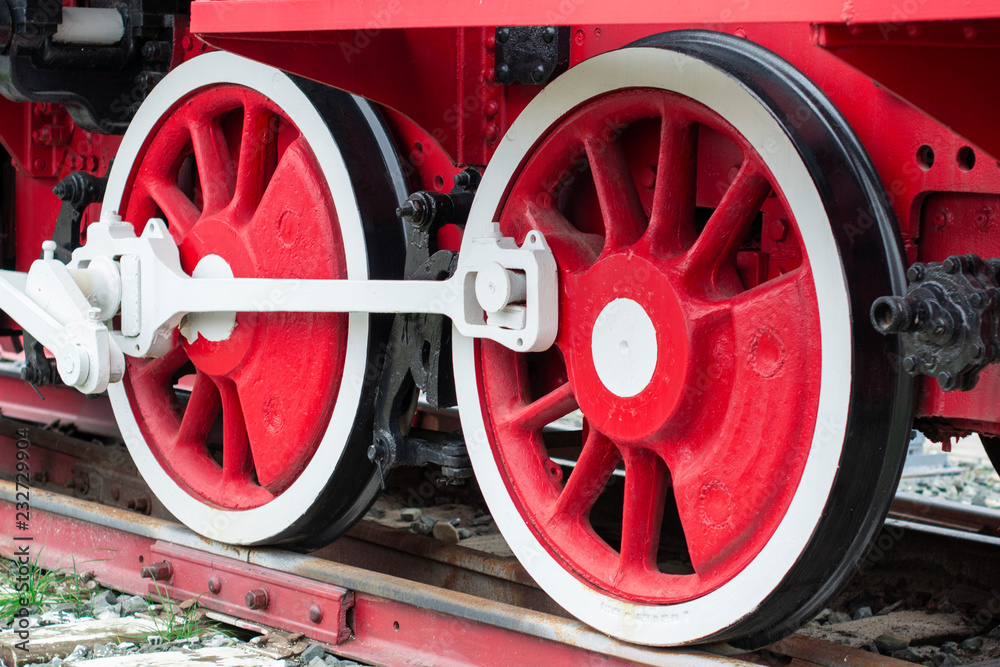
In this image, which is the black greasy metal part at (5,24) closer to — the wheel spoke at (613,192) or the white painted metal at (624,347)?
the wheel spoke at (613,192)

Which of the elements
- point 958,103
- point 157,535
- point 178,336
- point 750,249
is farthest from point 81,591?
point 958,103

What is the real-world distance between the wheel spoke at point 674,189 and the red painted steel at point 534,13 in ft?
1.04

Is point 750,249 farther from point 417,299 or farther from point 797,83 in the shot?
point 417,299

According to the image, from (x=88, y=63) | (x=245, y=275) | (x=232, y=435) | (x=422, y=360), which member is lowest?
(x=232, y=435)

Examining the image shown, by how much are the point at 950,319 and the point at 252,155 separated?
6.85 ft

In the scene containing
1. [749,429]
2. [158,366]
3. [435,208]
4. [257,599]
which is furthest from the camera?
[158,366]

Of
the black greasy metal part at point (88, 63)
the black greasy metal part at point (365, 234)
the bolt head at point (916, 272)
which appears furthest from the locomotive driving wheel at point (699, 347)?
the black greasy metal part at point (88, 63)

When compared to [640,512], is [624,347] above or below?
above

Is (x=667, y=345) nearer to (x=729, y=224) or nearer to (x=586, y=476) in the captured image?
(x=729, y=224)

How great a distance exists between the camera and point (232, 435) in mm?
3670

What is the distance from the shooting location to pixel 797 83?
241 centimetres

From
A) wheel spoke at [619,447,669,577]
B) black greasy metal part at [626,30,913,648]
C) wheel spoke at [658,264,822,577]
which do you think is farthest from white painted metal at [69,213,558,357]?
black greasy metal part at [626,30,913,648]

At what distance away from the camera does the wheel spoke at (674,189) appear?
260 cm

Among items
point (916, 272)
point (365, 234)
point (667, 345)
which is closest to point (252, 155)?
point (365, 234)
